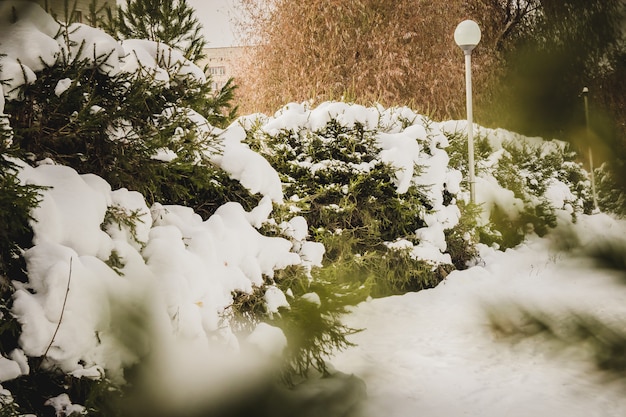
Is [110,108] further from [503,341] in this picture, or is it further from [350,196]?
[350,196]

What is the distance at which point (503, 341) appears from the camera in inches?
36.9

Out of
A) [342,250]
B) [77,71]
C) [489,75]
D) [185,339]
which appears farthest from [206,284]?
[342,250]

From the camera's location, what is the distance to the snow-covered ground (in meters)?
0.83

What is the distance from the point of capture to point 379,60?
48.3ft

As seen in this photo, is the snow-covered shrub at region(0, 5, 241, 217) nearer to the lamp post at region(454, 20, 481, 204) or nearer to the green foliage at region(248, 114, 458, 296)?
the lamp post at region(454, 20, 481, 204)

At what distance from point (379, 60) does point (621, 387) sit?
48.0 ft

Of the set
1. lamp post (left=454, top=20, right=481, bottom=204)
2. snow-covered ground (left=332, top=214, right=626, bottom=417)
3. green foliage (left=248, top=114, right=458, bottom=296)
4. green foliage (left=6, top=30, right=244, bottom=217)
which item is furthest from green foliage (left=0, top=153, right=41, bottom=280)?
green foliage (left=248, top=114, right=458, bottom=296)

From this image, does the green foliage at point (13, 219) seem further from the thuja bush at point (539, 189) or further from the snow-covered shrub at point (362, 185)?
the snow-covered shrub at point (362, 185)

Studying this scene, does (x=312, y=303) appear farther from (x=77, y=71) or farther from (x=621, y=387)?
(x=621, y=387)

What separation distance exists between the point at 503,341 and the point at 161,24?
11.6ft

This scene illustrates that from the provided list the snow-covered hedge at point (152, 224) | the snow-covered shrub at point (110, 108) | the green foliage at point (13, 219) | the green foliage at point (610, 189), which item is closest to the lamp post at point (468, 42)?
the snow-covered hedge at point (152, 224)

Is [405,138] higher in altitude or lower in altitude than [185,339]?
higher

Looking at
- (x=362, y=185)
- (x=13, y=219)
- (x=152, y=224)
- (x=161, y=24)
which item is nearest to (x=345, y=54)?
(x=362, y=185)

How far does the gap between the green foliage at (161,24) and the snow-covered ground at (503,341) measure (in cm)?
233
